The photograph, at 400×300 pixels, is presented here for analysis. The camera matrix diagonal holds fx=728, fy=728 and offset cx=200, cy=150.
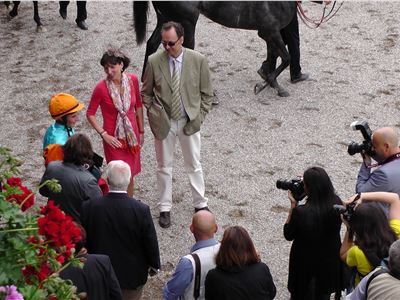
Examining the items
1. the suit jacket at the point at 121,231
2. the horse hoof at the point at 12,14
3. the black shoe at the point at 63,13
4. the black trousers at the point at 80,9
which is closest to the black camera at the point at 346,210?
the suit jacket at the point at 121,231

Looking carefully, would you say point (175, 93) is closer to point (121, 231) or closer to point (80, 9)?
point (121, 231)

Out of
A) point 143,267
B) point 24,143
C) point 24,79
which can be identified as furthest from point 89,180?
point 24,79

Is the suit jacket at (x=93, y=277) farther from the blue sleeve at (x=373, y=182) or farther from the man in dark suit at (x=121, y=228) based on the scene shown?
the blue sleeve at (x=373, y=182)

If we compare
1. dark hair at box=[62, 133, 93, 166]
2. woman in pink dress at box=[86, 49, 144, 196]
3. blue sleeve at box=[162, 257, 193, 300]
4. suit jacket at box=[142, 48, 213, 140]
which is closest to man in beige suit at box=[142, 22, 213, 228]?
suit jacket at box=[142, 48, 213, 140]

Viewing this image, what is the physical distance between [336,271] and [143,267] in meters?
1.29

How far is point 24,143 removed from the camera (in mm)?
7648

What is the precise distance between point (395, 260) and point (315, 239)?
Result: 1126 millimetres

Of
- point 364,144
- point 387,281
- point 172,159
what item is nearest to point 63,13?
point 172,159

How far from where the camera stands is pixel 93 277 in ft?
12.9

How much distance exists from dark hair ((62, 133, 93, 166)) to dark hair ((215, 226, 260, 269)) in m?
1.36

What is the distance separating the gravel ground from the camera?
6.64 m

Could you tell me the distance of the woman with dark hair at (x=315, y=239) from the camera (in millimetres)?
4602

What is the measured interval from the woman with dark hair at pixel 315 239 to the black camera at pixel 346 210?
7.7 inches

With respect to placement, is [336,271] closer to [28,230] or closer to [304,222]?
[304,222]
